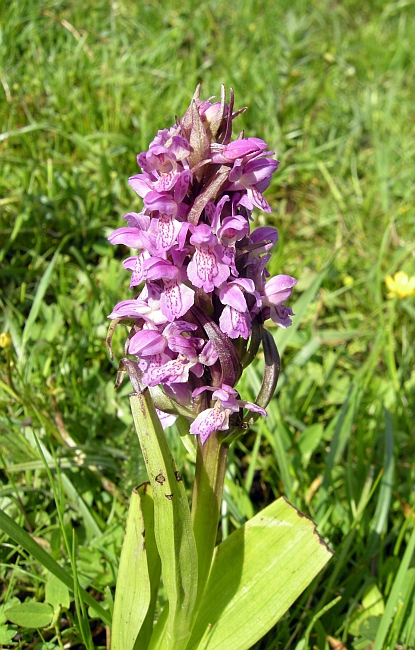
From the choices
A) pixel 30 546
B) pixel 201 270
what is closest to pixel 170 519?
pixel 30 546

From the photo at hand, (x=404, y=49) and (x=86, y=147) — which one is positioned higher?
(x=86, y=147)

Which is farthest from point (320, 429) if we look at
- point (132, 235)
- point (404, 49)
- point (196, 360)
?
point (404, 49)

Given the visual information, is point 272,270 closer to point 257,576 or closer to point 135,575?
point 257,576

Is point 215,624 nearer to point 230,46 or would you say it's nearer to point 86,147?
point 86,147

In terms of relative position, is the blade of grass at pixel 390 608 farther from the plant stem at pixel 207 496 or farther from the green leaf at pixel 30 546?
the green leaf at pixel 30 546

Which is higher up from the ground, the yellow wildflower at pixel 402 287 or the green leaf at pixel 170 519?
the green leaf at pixel 170 519

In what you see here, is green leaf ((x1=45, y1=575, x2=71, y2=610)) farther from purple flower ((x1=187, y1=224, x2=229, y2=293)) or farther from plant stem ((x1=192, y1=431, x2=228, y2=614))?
purple flower ((x1=187, y1=224, x2=229, y2=293))

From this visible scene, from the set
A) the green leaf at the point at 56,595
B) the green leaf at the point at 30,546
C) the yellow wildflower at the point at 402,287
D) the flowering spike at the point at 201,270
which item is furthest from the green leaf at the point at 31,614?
the yellow wildflower at the point at 402,287

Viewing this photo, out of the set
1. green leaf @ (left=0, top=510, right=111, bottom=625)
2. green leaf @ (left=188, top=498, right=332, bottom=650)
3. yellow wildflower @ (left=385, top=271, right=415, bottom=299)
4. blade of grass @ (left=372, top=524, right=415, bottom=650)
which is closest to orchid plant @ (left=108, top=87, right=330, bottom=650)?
green leaf @ (left=188, top=498, right=332, bottom=650)
